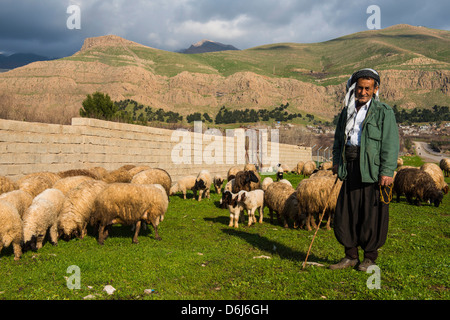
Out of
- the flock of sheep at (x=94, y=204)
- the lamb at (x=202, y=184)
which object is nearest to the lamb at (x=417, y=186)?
the flock of sheep at (x=94, y=204)

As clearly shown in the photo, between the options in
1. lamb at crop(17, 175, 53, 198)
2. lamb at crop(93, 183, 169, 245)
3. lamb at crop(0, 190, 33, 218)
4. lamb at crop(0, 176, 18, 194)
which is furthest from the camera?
lamb at crop(17, 175, 53, 198)

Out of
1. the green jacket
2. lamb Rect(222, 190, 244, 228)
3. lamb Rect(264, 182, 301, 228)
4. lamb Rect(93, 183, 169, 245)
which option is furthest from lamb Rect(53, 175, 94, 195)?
the green jacket

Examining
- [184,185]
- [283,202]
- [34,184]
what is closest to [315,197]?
[283,202]

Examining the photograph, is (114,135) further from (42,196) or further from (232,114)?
(232,114)

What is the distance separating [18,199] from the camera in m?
7.01

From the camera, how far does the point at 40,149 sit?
34.9ft

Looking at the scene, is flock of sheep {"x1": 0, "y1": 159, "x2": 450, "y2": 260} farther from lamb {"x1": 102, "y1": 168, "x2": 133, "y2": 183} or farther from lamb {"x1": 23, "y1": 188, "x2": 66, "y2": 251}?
lamb {"x1": 102, "y1": 168, "x2": 133, "y2": 183}

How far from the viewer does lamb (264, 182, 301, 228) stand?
9.58m

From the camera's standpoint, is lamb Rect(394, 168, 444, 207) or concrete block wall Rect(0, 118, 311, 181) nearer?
concrete block wall Rect(0, 118, 311, 181)

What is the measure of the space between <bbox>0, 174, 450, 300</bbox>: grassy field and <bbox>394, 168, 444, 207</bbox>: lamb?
661 cm

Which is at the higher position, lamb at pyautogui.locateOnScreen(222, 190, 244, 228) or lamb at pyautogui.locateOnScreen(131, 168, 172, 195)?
lamb at pyautogui.locateOnScreen(131, 168, 172, 195)

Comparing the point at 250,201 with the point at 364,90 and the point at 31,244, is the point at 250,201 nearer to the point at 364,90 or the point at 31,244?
the point at 364,90

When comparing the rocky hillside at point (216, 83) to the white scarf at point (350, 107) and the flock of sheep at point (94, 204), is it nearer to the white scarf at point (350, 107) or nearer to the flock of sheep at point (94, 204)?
the flock of sheep at point (94, 204)

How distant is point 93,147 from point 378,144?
35.7 ft
